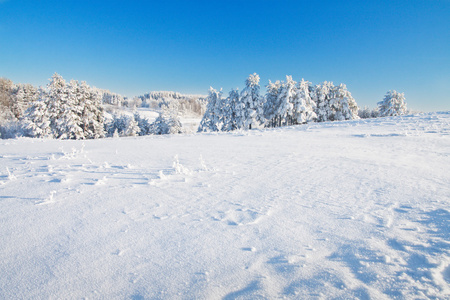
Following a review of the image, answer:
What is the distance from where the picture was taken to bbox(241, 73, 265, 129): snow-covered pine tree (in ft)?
101

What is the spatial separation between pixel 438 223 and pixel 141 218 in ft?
13.5

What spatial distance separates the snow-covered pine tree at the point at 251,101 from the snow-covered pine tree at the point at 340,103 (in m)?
15.2

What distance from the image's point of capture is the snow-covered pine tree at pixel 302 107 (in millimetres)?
31469

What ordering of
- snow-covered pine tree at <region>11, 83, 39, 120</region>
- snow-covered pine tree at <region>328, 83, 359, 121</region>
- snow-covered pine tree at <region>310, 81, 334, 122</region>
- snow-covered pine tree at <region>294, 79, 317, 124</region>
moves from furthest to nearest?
snow-covered pine tree at <region>11, 83, 39, 120</region>
snow-covered pine tree at <region>310, 81, 334, 122</region>
snow-covered pine tree at <region>328, 83, 359, 121</region>
snow-covered pine tree at <region>294, 79, 317, 124</region>

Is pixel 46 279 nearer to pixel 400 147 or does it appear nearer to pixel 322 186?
pixel 322 186

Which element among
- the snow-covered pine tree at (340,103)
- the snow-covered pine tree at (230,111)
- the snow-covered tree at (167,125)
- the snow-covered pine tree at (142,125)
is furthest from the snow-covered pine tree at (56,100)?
the snow-covered pine tree at (340,103)

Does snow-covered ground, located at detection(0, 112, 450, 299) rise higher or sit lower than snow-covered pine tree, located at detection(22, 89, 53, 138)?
lower

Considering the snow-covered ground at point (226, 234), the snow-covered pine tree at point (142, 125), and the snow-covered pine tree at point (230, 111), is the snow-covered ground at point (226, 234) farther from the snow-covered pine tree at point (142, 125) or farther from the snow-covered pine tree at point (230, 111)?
the snow-covered pine tree at point (142, 125)

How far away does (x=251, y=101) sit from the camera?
30.8 m

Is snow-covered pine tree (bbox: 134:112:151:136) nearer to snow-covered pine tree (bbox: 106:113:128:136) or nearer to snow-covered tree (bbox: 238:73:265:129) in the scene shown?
snow-covered pine tree (bbox: 106:113:128:136)

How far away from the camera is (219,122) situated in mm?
32719

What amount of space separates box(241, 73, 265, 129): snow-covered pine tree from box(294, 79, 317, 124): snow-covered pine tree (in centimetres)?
585

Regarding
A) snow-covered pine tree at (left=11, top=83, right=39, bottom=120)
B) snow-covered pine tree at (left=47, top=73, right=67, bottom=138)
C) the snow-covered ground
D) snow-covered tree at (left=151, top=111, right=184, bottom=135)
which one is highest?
snow-covered pine tree at (left=11, top=83, right=39, bottom=120)

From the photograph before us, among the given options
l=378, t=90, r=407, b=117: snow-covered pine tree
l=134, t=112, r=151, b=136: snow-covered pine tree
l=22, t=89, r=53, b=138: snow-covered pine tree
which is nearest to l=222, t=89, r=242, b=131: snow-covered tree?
l=134, t=112, r=151, b=136: snow-covered pine tree
